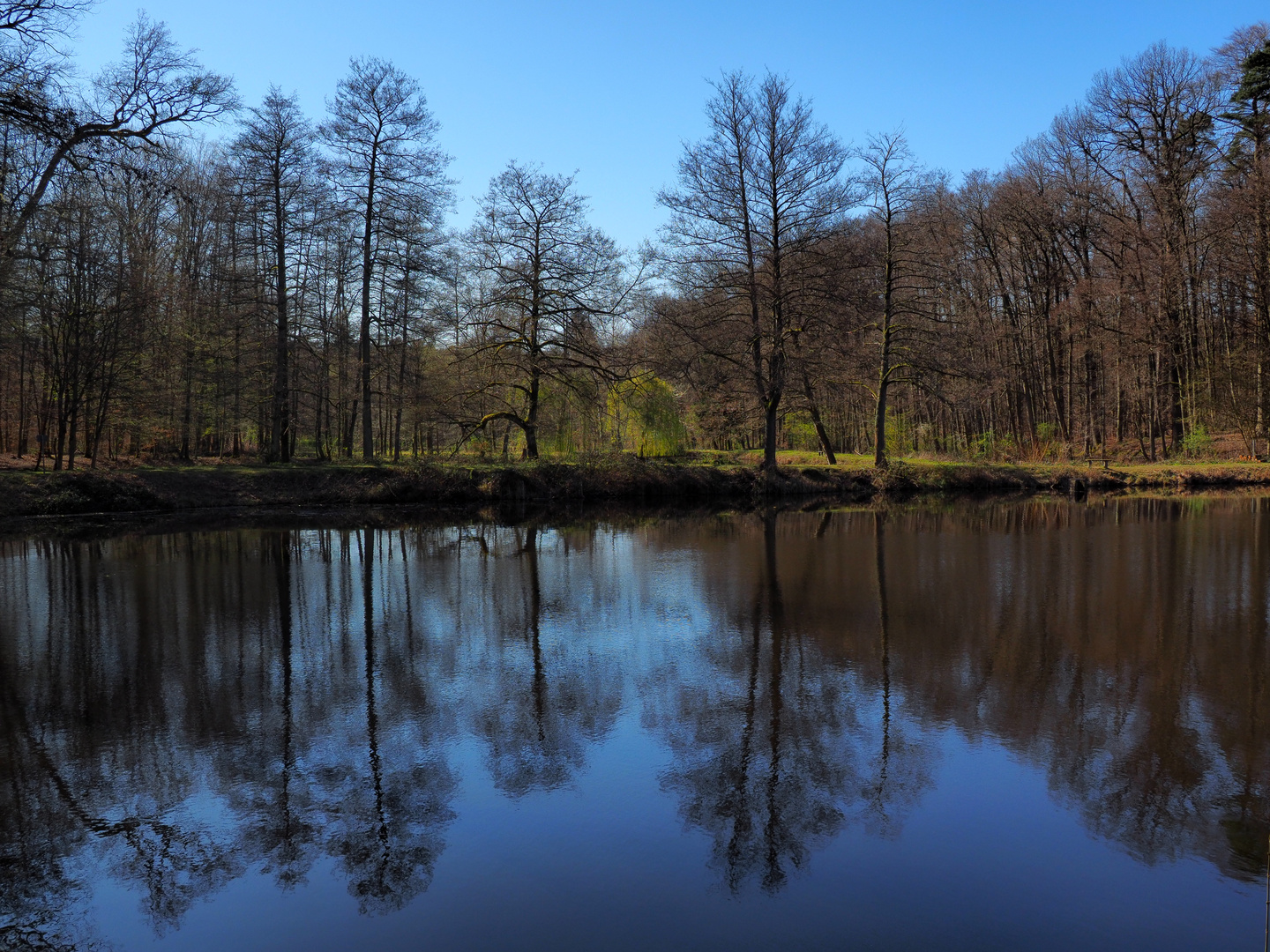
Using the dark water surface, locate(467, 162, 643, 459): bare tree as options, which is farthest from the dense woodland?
the dark water surface

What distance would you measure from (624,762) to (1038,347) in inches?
1626

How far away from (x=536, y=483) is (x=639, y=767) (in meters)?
22.1

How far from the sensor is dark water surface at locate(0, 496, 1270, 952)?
4070mm

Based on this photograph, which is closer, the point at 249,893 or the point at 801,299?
the point at 249,893

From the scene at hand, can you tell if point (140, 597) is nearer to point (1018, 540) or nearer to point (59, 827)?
point (59, 827)

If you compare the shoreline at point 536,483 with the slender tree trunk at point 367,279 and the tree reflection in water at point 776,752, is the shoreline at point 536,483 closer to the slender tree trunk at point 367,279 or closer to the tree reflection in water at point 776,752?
the slender tree trunk at point 367,279

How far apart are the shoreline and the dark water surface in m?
12.4

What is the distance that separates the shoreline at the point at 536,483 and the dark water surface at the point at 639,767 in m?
12.4

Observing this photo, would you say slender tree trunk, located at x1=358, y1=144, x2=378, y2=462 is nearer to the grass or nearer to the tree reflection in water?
the grass

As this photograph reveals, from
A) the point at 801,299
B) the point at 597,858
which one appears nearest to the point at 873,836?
the point at 597,858

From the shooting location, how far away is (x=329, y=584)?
40.8ft

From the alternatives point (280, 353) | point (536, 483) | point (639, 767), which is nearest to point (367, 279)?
point (280, 353)

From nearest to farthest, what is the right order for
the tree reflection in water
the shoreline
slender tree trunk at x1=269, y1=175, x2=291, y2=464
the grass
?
the tree reflection in water < the shoreline < the grass < slender tree trunk at x1=269, y1=175, x2=291, y2=464

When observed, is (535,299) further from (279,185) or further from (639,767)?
(639,767)
